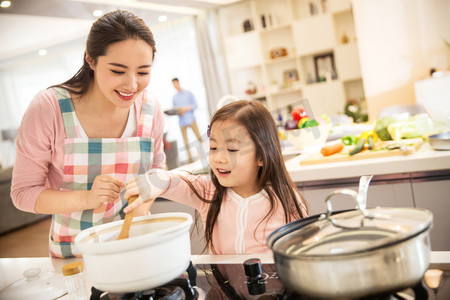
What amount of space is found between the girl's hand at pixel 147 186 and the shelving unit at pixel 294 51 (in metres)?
5.45

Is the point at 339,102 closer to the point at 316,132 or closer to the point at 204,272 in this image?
the point at 316,132

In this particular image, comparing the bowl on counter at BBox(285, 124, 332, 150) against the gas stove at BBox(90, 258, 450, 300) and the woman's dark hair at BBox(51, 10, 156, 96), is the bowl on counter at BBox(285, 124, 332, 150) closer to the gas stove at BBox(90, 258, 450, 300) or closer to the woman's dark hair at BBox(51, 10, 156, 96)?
the woman's dark hair at BBox(51, 10, 156, 96)

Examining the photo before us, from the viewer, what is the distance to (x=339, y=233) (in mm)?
586

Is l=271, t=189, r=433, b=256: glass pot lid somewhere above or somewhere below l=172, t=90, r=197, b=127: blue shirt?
below

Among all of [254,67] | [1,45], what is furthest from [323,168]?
[1,45]

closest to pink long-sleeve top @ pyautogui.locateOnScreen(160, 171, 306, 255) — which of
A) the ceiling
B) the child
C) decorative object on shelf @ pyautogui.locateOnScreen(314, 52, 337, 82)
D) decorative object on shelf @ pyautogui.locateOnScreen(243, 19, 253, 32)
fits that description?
the child

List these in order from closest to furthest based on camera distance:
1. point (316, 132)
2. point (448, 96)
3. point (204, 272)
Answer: point (204, 272) → point (316, 132) → point (448, 96)

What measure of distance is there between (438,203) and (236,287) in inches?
48.5

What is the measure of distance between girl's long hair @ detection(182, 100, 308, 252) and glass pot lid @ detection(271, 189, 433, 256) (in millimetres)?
597

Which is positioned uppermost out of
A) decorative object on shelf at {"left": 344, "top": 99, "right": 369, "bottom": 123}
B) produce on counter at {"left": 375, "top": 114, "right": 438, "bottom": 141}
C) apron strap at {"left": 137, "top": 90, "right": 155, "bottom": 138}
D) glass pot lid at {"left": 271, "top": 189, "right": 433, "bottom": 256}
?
apron strap at {"left": 137, "top": 90, "right": 155, "bottom": 138}

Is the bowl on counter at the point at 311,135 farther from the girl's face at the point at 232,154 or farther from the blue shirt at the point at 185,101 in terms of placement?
the blue shirt at the point at 185,101

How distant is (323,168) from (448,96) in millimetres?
3221

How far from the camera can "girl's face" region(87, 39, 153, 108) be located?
45.8 inches

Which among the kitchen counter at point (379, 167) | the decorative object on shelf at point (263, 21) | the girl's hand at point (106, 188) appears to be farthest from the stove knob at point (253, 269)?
the decorative object on shelf at point (263, 21)
